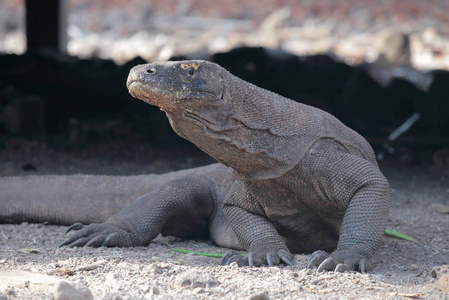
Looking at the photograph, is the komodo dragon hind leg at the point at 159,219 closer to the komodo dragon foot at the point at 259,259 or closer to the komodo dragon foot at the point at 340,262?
the komodo dragon foot at the point at 259,259

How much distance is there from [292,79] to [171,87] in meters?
6.70

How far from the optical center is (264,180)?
4059mm

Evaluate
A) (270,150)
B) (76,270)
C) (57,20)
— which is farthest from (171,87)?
(57,20)

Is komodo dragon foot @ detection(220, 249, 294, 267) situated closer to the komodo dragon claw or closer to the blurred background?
the komodo dragon claw

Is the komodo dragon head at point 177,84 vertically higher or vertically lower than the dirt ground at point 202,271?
higher

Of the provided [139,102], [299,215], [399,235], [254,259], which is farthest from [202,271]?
[139,102]

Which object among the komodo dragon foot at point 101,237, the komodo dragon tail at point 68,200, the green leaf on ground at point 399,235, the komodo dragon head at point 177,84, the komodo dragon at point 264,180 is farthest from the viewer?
the komodo dragon tail at point 68,200

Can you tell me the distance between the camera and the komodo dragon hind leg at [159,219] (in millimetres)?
4453

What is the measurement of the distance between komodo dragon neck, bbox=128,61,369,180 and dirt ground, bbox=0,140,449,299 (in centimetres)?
59

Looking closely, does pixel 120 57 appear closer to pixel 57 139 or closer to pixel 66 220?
pixel 57 139

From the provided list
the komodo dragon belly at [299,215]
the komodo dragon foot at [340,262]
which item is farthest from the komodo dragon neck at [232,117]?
the komodo dragon foot at [340,262]

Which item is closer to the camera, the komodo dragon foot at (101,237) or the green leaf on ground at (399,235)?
the komodo dragon foot at (101,237)

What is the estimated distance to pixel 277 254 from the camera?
3930mm

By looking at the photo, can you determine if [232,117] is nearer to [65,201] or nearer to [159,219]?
[159,219]
